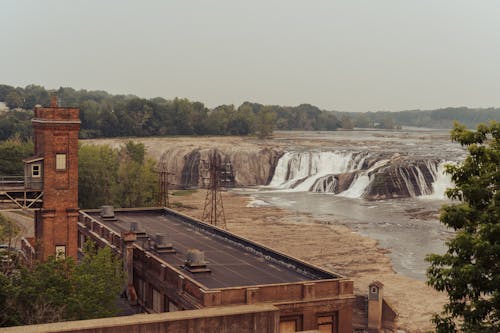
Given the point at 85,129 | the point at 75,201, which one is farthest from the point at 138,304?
the point at 85,129

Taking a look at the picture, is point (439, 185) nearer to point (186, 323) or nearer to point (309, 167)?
point (309, 167)

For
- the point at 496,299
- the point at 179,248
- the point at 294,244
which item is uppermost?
the point at 496,299

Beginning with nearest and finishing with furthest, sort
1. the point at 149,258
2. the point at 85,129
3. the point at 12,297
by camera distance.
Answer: the point at 12,297, the point at 149,258, the point at 85,129

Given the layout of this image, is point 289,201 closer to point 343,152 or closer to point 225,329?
point 343,152

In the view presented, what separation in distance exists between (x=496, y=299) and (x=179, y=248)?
20.1m

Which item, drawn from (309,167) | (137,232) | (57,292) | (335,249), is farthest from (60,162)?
(309,167)

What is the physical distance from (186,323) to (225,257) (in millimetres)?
13948

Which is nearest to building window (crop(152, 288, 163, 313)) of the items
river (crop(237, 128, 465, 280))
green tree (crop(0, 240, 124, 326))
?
green tree (crop(0, 240, 124, 326))

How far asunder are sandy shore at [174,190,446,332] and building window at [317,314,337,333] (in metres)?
11.2

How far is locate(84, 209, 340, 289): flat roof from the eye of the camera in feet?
92.4

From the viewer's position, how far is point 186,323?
1850cm

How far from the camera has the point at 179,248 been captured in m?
34.5

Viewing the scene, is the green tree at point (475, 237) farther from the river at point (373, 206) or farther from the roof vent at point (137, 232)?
the river at point (373, 206)

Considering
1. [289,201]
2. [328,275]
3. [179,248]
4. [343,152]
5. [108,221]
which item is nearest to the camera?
[328,275]
